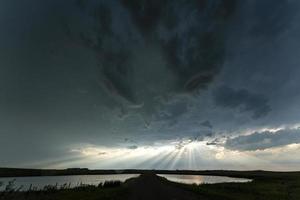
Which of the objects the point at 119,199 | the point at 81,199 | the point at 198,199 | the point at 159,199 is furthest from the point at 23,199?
the point at 198,199

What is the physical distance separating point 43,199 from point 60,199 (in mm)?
2190

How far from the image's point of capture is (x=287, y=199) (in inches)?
1298

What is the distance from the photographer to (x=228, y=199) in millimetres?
29719

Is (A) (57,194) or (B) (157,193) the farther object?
(A) (57,194)

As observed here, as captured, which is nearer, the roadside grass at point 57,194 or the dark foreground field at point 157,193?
the dark foreground field at point 157,193

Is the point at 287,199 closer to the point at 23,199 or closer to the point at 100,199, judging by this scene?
the point at 100,199

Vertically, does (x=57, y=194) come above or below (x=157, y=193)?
above

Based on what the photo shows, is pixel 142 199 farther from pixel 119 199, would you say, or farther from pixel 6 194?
pixel 6 194

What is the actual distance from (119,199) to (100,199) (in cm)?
274

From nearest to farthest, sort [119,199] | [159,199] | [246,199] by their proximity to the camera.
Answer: [159,199]
[119,199]
[246,199]

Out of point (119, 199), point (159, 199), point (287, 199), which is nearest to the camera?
point (159, 199)

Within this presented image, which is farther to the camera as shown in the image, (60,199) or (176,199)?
(60,199)

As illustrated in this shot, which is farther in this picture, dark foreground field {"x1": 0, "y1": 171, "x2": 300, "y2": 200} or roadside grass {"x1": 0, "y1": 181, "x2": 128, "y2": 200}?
roadside grass {"x1": 0, "y1": 181, "x2": 128, "y2": 200}

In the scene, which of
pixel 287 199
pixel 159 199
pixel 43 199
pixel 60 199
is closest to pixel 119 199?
pixel 159 199
